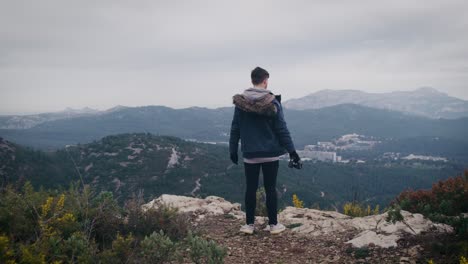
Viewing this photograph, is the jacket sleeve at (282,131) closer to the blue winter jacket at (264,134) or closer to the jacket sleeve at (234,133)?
the blue winter jacket at (264,134)

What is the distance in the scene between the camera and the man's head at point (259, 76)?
4.88 m

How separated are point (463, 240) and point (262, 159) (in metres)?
2.63

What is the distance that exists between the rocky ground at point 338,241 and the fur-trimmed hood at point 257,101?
1987 millimetres

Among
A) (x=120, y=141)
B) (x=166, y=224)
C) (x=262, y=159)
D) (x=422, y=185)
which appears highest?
(x=262, y=159)

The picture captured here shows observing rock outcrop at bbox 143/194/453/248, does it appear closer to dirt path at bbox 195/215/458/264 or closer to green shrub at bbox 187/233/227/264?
dirt path at bbox 195/215/458/264

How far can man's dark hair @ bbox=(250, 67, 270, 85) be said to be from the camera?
4.88m

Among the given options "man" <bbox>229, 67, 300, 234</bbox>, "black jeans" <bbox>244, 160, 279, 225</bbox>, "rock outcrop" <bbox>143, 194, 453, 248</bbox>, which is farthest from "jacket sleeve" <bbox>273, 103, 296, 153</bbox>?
"rock outcrop" <bbox>143, 194, 453, 248</bbox>

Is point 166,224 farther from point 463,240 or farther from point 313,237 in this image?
point 463,240

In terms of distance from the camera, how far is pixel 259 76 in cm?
488

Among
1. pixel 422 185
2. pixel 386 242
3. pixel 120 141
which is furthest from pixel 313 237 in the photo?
pixel 422 185

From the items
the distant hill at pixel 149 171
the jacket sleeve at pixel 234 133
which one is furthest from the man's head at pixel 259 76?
the distant hill at pixel 149 171

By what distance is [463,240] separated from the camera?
3.68 meters

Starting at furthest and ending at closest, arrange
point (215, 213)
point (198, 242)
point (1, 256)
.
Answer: point (215, 213), point (198, 242), point (1, 256)

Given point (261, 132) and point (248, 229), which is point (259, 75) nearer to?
point (261, 132)
